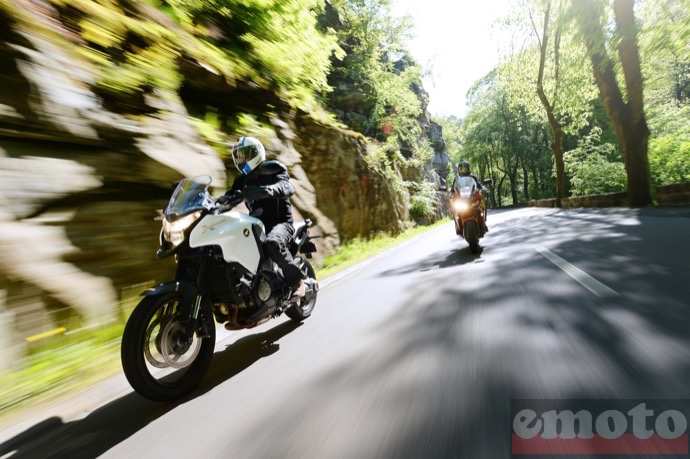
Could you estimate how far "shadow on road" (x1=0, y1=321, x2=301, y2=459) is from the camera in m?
2.25

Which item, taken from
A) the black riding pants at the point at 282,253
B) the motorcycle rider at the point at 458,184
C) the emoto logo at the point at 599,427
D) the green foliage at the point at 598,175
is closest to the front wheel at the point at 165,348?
the black riding pants at the point at 282,253

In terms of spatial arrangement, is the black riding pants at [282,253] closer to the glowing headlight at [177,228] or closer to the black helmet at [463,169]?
the glowing headlight at [177,228]

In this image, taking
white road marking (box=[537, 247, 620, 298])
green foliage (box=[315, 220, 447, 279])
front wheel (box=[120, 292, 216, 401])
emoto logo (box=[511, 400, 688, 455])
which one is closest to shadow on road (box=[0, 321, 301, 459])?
front wheel (box=[120, 292, 216, 401])

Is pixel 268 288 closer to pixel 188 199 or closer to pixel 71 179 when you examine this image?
pixel 188 199

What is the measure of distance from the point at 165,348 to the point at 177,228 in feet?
3.02

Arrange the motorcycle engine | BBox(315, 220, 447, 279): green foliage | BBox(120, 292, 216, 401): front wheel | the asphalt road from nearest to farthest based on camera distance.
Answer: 1. the asphalt road
2. BBox(120, 292, 216, 401): front wheel
3. the motorcycle engine
4. BBox(315, 220, 447, 279): green foliage

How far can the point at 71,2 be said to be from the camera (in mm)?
5062

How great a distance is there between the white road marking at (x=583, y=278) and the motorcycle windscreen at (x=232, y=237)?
11.0 feet

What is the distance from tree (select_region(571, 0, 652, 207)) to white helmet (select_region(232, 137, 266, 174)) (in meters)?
13.1

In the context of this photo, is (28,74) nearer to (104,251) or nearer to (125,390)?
(104,251)

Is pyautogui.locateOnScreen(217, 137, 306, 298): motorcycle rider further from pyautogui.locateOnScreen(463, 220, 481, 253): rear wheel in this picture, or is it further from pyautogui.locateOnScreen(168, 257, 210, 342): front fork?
pyautogui.locateOnScreen(463, 220, 481, 253): rear wheel

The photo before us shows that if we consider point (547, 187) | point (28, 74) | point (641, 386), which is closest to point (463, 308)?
point (641, 386)

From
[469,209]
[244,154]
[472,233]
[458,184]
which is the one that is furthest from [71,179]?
[458,184]

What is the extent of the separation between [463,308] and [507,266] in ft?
7.38
